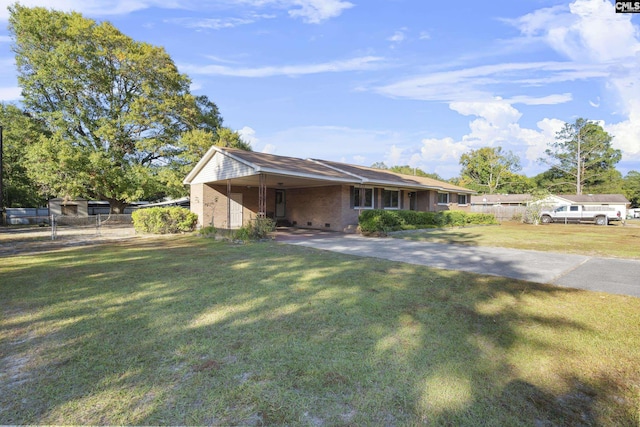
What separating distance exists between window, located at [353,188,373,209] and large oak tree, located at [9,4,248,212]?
11843mm

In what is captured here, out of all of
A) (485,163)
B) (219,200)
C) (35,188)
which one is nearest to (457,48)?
(219,200)

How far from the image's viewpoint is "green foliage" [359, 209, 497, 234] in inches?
602

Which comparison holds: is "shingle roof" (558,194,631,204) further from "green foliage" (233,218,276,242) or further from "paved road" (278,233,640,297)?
"green foliage" (233,218,276,242)

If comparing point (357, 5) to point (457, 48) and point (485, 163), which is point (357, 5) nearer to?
point (457, 48)

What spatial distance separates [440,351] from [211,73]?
1890cm

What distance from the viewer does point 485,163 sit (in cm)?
5747

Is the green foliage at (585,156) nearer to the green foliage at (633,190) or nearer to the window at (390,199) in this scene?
the green foliage at (633,190)

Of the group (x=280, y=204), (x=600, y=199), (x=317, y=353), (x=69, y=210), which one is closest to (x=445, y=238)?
A: (x=280, y=204)

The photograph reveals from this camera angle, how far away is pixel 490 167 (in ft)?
188

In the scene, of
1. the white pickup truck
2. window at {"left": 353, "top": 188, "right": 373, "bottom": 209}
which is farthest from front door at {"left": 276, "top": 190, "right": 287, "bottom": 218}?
the white pickup truck

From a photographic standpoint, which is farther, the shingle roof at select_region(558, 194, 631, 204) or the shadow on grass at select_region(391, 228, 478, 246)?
the shingle roof at select_region(558, 194, 631, 204)

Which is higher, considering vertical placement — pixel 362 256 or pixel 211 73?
pixel 211 73

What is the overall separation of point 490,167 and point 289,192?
162 feet

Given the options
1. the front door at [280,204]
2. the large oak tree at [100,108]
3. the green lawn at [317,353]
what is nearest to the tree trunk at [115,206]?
the large oak tree at [100,108]
